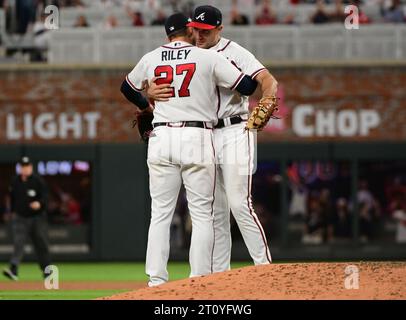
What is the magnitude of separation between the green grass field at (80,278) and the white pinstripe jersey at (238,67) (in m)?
3.51

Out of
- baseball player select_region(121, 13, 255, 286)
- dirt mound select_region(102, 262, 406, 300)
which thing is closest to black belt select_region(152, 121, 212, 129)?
baseball player select_region(121, 13, 255, 286)

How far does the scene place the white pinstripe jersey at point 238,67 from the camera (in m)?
9.87

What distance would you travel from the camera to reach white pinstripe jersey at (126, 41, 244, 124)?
31.0ft

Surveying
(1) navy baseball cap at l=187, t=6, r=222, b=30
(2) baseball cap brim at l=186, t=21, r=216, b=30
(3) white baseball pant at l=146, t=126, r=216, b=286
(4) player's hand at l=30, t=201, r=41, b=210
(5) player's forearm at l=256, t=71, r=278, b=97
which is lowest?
(4) player's hand at l=30, t=201, r=41, b=210

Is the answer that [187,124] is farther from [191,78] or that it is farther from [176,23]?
[176,23]

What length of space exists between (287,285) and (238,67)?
2.34m

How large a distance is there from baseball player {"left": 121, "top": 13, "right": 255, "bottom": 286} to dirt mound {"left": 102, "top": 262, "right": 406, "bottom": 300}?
704 mm

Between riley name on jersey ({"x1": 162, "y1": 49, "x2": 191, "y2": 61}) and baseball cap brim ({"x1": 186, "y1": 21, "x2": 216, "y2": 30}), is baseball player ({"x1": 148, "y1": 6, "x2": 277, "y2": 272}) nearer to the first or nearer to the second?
baseball cap brim ({"x1": 186, "y1": 21, "x2": 216, "y2": 30})

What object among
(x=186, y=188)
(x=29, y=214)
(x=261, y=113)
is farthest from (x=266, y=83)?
(x=29, y=214)

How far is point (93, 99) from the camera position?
2308 cm

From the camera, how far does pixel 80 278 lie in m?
18.1

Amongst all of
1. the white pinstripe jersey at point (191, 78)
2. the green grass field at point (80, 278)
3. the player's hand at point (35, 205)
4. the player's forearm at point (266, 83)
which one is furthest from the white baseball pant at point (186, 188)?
the player's hand at point (35, 205)

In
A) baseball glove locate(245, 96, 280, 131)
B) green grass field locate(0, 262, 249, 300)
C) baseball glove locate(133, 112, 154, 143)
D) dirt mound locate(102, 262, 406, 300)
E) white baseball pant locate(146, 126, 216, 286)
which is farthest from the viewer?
green grass field locate(0, 262, 249, 300)
